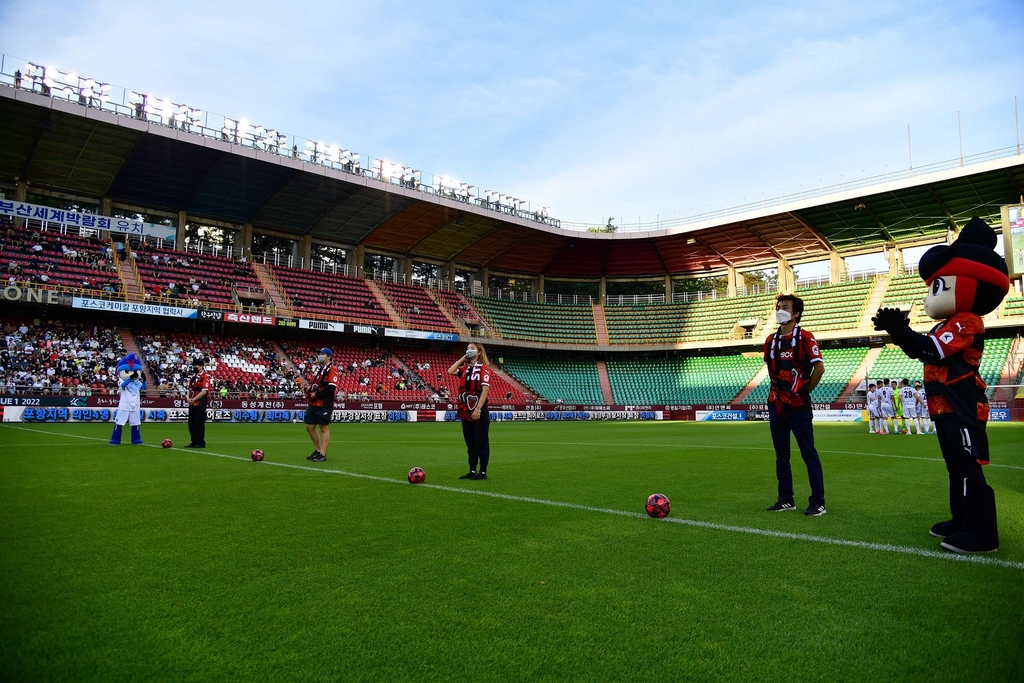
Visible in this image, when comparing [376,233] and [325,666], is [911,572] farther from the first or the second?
[376,233]

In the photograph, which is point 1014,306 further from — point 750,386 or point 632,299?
point 632,299

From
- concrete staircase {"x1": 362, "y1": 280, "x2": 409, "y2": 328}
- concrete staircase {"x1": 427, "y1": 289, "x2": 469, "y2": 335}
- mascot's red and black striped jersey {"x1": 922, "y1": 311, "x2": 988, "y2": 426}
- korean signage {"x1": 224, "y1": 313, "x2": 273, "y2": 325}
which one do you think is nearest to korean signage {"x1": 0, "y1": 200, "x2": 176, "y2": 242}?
korean signage {"x1": 224, "y1": 313, "x2": 273, "y2": 325}

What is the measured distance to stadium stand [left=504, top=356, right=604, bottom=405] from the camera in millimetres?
53406

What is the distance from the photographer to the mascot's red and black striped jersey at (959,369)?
4.99 meters

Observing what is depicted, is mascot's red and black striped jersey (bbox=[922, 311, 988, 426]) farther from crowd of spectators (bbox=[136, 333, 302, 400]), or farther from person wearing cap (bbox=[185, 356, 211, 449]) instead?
crowd of spectators (bbox=[136, 333, 302, 400])

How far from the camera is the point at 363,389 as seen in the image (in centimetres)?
4294

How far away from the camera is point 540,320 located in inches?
2280

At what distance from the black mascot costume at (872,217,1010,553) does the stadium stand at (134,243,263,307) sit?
4058 cm

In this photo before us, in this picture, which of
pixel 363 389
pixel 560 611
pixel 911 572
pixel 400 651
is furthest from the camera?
pixel 363 389

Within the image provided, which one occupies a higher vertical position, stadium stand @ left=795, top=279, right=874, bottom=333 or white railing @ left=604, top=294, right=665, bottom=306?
white railing @ left=604, top=294, right=665, bottom=306

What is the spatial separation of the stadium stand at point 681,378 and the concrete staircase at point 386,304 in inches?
750

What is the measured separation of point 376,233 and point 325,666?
1933 inches

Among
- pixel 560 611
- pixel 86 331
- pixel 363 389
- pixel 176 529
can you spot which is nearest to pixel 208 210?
pixel 86 331

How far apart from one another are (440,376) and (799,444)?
43152 millimetres
